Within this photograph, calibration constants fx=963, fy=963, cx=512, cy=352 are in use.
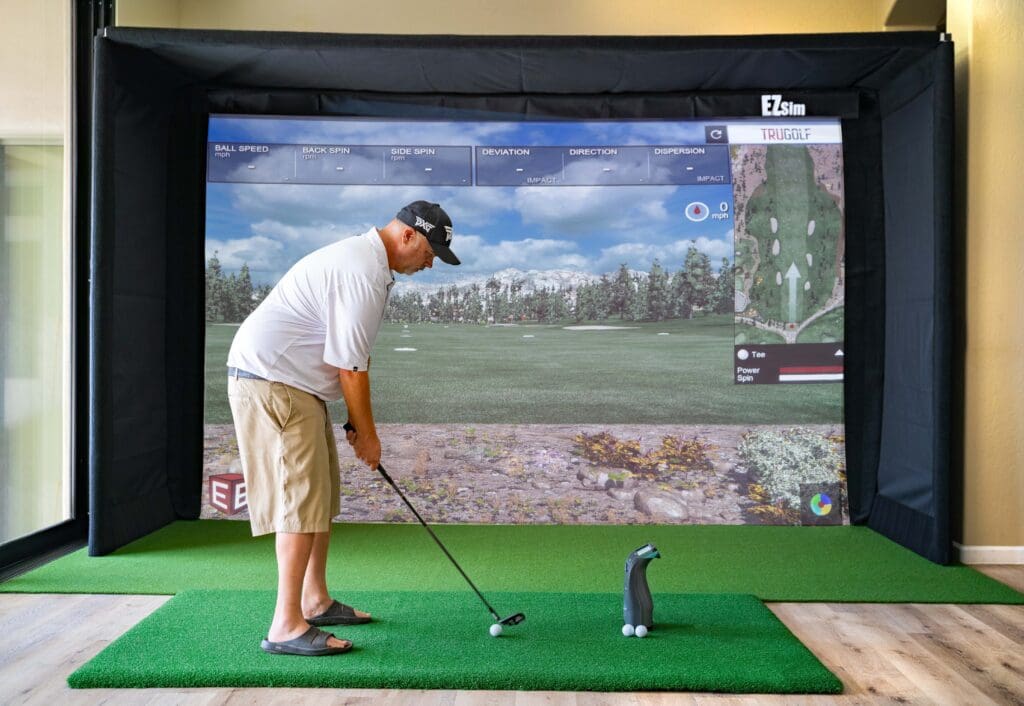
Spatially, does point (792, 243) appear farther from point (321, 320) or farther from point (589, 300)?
point (321, 320)

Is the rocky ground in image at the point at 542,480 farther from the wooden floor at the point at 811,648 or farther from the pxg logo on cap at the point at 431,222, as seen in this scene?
the pxg logo on cap at the point at 431,222

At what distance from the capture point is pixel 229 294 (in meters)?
5.04

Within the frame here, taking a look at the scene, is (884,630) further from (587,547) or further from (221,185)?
(221,185)

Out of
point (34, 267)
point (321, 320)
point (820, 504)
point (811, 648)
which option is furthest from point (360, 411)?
point (820, 504)

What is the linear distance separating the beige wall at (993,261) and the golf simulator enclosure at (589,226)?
0.37 m

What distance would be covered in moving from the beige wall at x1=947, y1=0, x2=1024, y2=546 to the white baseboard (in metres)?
0.03

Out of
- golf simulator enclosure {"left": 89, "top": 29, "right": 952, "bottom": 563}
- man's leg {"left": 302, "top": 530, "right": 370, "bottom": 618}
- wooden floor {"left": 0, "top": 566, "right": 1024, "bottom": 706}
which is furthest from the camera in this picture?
golf simulator enclosure {"left": 89, "top": 29, "right": 952, "bottom": 563}

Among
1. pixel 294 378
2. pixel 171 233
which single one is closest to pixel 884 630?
pixel 294 378

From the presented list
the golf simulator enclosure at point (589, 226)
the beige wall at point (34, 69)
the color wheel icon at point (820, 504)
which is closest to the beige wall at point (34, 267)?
the beige wall at point (34, 69)

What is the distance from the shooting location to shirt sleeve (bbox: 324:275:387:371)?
271 cm

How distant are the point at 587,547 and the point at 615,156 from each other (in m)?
2.02

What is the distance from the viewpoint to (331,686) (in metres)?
2.58

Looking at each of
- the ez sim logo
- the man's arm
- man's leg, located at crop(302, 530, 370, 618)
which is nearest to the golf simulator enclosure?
the ez sim logo

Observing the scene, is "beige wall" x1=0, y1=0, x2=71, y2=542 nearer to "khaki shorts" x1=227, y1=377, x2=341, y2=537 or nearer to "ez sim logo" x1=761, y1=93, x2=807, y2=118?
"khaki shorts" x1=227, y1=377, x2=341, y2=537
